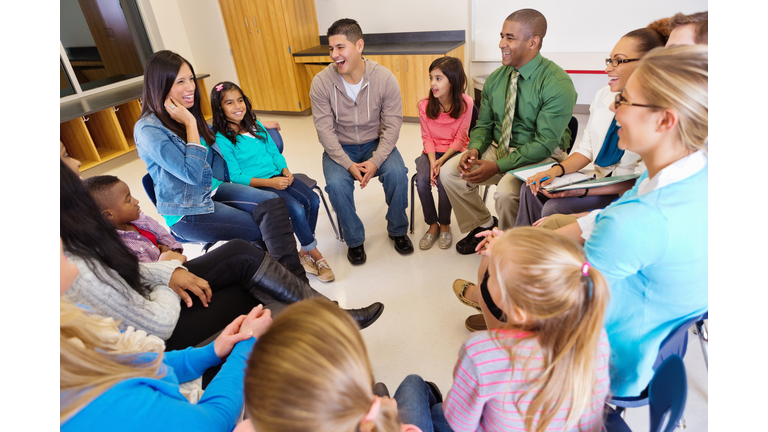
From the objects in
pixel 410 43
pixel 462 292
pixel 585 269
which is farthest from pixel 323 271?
pixel 410 43

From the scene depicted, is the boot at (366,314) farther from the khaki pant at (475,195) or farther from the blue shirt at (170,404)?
the khaki pant at (475,195)

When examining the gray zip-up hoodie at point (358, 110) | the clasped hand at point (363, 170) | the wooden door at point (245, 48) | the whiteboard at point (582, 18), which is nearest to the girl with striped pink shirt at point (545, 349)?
the clasped hand at point (363, 170)

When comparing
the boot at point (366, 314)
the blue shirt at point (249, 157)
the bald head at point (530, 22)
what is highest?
the bald head at point (530, 22)

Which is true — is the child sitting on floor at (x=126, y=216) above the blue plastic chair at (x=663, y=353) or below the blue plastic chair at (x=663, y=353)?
above

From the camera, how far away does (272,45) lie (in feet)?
16.2

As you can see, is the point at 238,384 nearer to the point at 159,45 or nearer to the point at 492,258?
the point at 492,258

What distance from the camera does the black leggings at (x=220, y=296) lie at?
50.9 inches

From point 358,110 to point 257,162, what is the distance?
28.6 inches

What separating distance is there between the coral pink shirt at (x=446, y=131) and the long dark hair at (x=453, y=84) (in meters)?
0.03

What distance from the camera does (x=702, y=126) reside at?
0.96 meters

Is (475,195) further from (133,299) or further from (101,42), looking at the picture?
(101,42)

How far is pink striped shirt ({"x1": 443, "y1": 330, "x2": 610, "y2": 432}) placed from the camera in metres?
0.87

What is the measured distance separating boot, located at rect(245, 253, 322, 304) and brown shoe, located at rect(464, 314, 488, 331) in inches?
31.3
